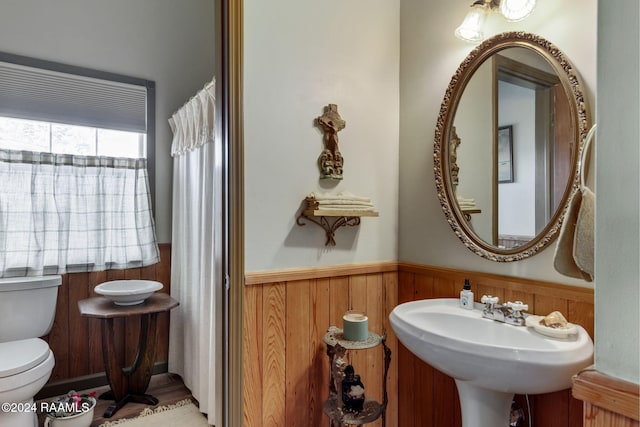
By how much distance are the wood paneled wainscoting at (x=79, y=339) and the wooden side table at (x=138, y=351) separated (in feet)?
0.50

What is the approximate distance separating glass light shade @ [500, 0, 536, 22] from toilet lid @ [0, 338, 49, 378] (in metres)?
2.63

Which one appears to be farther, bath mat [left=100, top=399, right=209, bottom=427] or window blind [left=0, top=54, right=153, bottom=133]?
window blind [left=0, top=54, right=153, bottom=133]

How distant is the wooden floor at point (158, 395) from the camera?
2.24m

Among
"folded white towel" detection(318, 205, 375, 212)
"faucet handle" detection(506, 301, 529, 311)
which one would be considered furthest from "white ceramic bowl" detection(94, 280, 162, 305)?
"faucet handle" detection(506, 301, 529, 311)

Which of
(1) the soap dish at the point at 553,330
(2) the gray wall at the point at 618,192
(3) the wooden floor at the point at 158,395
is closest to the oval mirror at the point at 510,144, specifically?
(1) the soap dish at the point at 553,330

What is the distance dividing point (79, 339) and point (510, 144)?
2863 mm

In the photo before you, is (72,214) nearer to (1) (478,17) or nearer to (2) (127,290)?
(2) (127,290)

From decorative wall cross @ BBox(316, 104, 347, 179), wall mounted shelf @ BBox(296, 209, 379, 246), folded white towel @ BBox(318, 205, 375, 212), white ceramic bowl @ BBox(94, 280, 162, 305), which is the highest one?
decorative wall cross @ BBox(316, 104, 347, 179)

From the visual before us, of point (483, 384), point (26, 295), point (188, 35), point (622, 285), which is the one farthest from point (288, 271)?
point (188, 35)

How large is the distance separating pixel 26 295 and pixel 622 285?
9.04 feet

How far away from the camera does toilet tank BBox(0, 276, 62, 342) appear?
2.15m

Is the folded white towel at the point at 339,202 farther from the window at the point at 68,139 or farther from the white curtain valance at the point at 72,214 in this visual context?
the window at the point at 68,139

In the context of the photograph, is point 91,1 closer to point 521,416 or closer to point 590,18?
point 590,18

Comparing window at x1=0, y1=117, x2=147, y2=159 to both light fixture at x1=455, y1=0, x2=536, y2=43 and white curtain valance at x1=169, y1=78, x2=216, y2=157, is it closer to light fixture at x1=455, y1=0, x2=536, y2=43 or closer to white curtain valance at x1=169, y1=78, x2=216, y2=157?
white curtain valance at x1=169, y1=78, x2=216, y2=157
